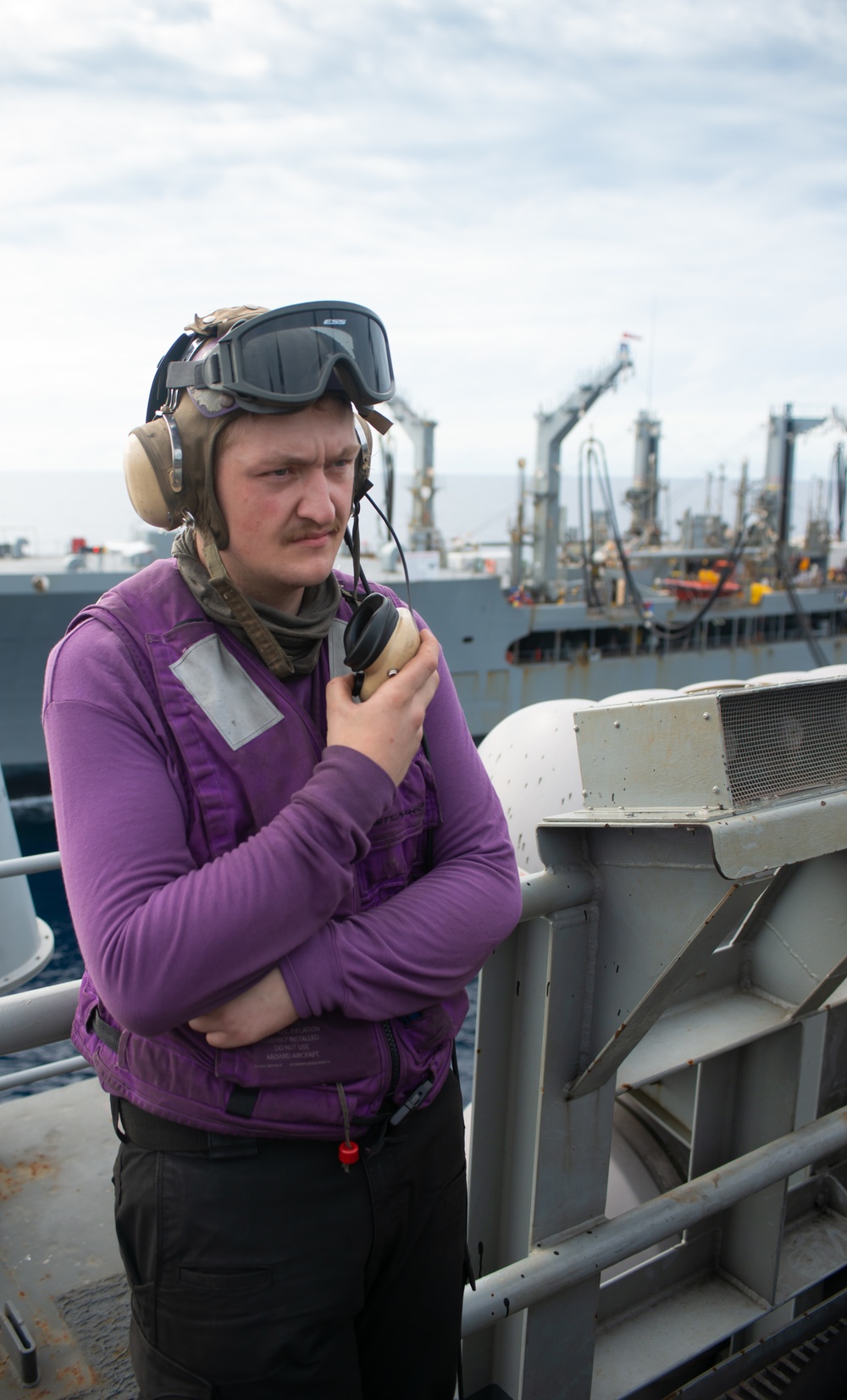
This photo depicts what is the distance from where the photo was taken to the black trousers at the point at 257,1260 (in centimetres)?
118

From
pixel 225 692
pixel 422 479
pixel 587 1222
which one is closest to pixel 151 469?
pixel 225 692

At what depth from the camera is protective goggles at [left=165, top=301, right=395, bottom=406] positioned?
116 cm

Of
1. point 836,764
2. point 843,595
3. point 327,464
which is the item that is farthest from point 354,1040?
point 843,595

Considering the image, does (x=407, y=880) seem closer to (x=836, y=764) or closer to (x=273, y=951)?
(x=273, y=951)

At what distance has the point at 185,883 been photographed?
42.0 inches

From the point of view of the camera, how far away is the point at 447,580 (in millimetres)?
21609

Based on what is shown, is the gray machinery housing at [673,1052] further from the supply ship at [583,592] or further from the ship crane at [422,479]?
the ship crane at [422,479]

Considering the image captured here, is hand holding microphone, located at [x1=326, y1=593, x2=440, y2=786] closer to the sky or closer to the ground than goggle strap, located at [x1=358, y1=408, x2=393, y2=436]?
closer to the ground

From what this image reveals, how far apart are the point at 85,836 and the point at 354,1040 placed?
433mm

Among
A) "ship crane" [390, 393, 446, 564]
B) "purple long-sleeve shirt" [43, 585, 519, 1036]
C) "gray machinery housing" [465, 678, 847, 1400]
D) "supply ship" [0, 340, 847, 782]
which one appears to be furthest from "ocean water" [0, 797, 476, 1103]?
"ship crane" [390, 393, 446, 564]

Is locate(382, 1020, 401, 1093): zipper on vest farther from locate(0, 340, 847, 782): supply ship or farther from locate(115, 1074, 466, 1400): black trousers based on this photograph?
locate(0, 340, 847, 782): supply ship

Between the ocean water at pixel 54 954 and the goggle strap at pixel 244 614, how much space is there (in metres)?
5.97

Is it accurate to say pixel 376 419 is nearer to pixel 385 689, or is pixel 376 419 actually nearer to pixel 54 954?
pixel 385 689

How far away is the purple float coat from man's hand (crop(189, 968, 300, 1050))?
0.7 inches
